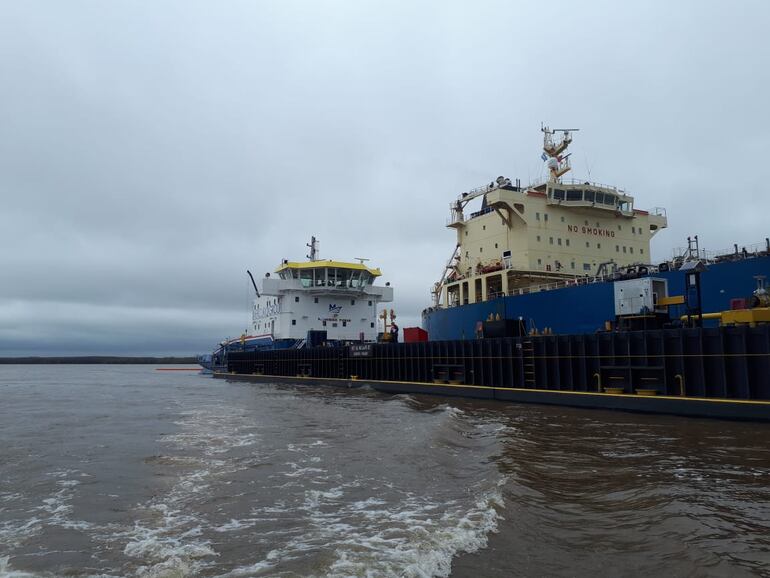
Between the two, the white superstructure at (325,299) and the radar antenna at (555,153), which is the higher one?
the radar antenna at (555,153)

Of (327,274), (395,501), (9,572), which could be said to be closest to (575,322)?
(395,501)

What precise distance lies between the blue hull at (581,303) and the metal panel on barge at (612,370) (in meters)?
3.25

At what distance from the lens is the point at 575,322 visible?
845 inches

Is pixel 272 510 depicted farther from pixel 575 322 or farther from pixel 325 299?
pixel 325 299

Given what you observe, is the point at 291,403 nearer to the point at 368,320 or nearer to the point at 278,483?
the point at 278,483

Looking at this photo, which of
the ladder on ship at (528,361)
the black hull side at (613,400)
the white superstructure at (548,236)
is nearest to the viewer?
the black hull side at (613,400)

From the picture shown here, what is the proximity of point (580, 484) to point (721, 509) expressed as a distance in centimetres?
174

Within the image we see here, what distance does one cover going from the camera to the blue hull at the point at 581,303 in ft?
57.0

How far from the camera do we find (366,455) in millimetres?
9914

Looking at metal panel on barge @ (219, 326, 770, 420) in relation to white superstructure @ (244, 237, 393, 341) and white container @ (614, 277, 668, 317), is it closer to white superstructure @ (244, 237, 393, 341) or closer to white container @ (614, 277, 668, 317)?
white container @ (614, 277, 668, 317)

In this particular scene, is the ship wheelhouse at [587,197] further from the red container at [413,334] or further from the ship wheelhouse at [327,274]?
the ship wheelhouse at [327,274]

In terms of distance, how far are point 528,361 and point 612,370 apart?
3.43 metres

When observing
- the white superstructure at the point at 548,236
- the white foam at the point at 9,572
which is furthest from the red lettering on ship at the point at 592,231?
the white foam at the point at 9,572

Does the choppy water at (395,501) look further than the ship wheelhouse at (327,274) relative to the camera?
No
